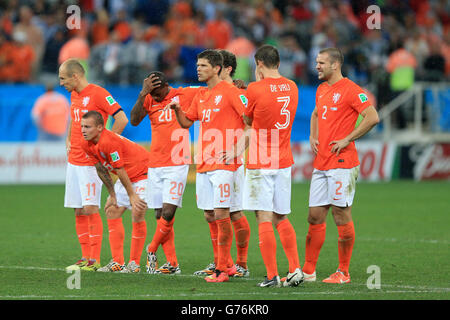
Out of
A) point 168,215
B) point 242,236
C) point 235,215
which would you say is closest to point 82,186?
point 168,215

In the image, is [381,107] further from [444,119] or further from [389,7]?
[389,7]

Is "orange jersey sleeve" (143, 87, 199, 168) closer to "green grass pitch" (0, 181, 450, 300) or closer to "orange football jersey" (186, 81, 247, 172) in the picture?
"orange football jersey" (186, 81, 247, 172)

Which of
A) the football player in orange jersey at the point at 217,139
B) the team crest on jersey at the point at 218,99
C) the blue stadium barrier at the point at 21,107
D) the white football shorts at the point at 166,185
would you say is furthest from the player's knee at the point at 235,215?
the blue stadium barrier at the point at 21,107

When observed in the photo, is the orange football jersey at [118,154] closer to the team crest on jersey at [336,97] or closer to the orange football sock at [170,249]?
the orange football sock at [170,249]

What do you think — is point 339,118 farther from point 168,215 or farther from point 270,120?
point 168,215

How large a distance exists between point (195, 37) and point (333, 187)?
15423 millimetres

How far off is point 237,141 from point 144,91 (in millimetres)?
1330

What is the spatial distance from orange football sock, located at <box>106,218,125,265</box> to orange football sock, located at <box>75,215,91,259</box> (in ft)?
1.37

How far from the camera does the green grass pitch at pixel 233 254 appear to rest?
784 cm

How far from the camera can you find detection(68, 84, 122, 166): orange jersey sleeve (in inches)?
387

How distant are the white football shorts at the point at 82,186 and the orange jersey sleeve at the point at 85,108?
93 mm

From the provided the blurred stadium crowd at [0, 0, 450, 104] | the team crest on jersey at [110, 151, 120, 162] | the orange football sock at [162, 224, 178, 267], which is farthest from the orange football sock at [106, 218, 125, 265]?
the blurred stadium crowd at [0, 0, 450, 104]

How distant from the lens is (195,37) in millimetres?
23531
